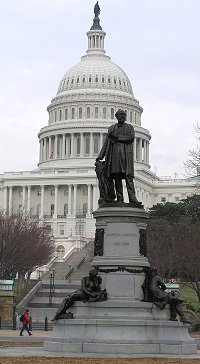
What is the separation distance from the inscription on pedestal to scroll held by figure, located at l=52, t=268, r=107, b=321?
105cm

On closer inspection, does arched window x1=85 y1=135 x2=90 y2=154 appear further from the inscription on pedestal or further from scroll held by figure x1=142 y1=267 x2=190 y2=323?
scroll held by figure x1=142 y1=267 x2=190 y2=323

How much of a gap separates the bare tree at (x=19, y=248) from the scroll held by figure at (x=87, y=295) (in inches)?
2160

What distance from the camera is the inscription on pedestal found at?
1244 inches

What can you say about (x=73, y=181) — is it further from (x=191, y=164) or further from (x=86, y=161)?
(x=191, y=164)

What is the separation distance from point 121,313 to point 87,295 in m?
1.34

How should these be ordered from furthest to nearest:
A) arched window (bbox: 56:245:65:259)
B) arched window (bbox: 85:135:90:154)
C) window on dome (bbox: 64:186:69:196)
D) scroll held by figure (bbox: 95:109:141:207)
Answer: arched window (bbox: 85:135:90:154) → window on dome (bbox: 64:186:69:196) → arched window (bbox: 56:245:65:259) → scroll held by figure (bbox: 95:109:141:207)

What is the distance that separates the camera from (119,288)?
102ft

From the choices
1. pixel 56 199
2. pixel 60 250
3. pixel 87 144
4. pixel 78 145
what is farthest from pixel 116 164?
pixel 78 145

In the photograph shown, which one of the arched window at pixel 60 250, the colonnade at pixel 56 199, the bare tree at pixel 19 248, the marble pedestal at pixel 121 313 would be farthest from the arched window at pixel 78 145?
the marble pedestal at pixel 121 313

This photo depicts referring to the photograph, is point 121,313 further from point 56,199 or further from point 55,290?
point 56,199

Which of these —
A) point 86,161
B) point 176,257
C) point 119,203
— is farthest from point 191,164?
point 86,161

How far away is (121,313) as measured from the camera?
3023 centimetres

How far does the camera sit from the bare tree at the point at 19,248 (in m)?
86.5

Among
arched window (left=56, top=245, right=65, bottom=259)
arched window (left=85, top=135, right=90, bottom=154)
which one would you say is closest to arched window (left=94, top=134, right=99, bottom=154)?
arched window (left=85, top=135, right=90, bottom=154)
